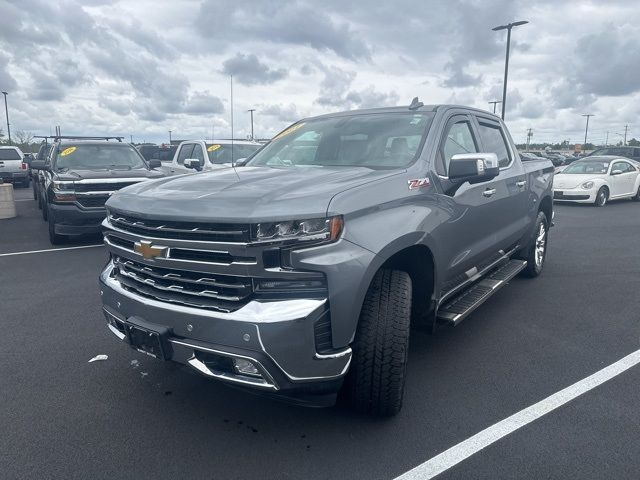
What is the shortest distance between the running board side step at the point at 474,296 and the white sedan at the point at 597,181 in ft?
35.3

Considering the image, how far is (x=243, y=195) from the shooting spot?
279 cm

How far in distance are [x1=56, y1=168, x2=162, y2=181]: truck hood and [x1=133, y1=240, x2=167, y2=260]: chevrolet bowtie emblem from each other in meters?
6.21

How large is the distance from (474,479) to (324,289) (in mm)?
1203

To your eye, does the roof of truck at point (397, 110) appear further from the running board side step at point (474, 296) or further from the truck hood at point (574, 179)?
the truck hood at point (574, 179)

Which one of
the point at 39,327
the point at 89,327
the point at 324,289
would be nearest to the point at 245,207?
the point at 324,289

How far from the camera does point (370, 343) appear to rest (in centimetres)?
287

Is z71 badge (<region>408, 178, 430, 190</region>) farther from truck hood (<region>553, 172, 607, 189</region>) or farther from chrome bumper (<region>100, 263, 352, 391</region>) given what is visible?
truck hood (<region>553, 172, 607, 189</region>)

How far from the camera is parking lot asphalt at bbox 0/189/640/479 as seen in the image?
108 inches

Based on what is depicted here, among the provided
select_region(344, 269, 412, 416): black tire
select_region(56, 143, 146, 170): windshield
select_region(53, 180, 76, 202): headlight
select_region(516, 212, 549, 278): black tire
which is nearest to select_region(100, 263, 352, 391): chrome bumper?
select_region(344, 269, 412, 416): black tire

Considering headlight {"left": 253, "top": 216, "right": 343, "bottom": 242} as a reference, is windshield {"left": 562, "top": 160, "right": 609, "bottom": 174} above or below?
below

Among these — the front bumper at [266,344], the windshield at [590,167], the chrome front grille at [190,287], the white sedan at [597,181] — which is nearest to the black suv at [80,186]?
the chrome front grille at [190,287]

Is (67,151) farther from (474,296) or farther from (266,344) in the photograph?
(266,344)

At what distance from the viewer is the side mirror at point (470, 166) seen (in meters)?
3.45

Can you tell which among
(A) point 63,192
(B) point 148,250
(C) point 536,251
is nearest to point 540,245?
(C) point 536,251
